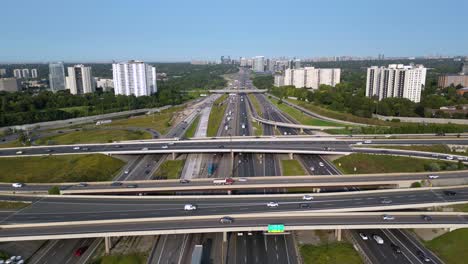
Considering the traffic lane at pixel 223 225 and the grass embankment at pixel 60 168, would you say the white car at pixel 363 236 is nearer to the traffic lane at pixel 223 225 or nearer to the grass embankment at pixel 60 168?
the traffic lane at pixel 223 225

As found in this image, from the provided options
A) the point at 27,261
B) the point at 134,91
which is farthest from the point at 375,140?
the point at 134,91

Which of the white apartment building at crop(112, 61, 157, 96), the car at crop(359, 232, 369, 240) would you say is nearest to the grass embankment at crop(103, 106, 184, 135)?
the white apartment building at crop(112, 61, 157, 96)

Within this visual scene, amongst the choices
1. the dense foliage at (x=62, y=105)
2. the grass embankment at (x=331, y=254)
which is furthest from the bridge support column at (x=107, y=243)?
the dense foliage at (x=62, y=105)

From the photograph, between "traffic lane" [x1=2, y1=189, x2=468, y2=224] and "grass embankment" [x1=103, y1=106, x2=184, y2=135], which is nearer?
"traffic lane" [x1=2, y1=189, x2=468, y2=224]

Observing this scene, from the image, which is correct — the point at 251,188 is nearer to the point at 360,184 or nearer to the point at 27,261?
the point at 360,184

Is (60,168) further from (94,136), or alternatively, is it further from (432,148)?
(432,148)

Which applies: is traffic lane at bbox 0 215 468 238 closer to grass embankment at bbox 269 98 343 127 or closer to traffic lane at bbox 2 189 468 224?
traffic lane at bbox 2 189 468 224
